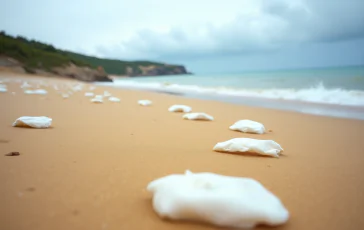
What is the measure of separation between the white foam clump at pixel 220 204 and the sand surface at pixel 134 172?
5cm

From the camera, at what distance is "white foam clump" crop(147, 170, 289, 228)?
1002 millimetres

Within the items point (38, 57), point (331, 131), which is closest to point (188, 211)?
point (331, 131)

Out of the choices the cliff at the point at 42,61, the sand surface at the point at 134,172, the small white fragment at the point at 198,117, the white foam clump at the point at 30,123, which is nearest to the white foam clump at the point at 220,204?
the sand surface at the point at 134,172

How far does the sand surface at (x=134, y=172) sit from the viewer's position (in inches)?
41.8

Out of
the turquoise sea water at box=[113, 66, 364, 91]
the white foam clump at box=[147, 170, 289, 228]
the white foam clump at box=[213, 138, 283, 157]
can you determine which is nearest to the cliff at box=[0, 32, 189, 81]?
the turquoise sea water at box=[113, 66, 364, 91]

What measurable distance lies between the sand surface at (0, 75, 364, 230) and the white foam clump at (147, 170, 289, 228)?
0.16ft

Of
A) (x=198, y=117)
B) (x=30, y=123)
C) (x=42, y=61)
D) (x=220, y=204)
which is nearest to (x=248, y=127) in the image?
(x=198, y=117)

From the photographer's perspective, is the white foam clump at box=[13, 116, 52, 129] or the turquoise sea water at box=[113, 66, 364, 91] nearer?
the white foam clump at box=[13, 116, 52, 129]

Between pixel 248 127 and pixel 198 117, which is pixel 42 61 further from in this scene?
pixel 248 127

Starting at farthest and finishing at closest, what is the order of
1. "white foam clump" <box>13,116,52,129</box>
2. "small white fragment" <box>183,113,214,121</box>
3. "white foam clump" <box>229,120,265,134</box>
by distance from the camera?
"small white fragment" <box>183,113,214,121</box> < "white foam clump" <box>229,120,265,134</box> < "white foam clump" <box>13,116,52,129</box>

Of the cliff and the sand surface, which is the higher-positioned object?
the cliff

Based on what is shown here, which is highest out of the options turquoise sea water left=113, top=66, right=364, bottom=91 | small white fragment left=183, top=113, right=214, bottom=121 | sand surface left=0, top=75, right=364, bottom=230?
turquoise sea water left=113, top=66, right=364, bottom=91

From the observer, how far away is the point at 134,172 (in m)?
1.56

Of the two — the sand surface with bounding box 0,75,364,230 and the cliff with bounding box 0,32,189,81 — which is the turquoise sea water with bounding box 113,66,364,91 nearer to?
the sand surface with bounding box 0,75,364,230
